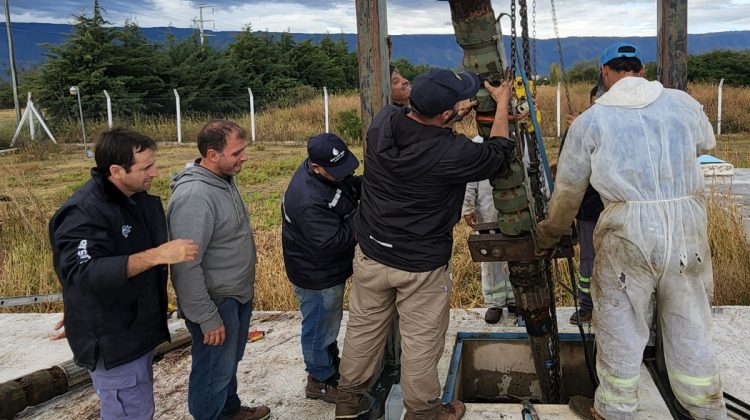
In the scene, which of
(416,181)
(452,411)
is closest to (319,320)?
(452,411)

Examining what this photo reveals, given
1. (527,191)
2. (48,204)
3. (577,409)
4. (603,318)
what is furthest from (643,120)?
(48,204)

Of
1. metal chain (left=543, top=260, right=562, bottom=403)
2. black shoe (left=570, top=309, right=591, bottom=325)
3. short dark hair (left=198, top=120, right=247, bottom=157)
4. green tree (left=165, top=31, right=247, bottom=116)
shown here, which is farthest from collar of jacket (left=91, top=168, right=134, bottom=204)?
green tree (left=165, top=31, right=247, bottom=116)

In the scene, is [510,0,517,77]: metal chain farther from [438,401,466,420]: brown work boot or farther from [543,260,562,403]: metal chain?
[438,401,466,420]: brown work boot

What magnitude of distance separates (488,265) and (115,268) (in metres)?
3.04

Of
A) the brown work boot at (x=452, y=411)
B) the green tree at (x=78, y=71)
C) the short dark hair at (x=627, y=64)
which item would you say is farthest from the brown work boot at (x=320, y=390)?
the green tree at (x=78, y=71)

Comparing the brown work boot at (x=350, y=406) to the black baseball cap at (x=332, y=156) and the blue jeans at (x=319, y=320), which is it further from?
the black baseball cap at (x=332, y=156)

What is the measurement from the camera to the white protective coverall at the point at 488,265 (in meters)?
4.85

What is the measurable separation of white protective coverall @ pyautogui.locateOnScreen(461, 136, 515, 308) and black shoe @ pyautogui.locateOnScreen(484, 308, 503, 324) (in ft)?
0.10

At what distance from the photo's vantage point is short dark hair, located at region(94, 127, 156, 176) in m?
2.65

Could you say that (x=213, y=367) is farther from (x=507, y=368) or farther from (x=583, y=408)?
(x=507, y=368)

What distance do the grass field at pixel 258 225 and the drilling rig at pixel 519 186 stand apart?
186 cm

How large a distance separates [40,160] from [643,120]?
18935 millimetres

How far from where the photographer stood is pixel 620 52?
349 cm

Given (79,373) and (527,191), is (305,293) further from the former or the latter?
(79,373)
